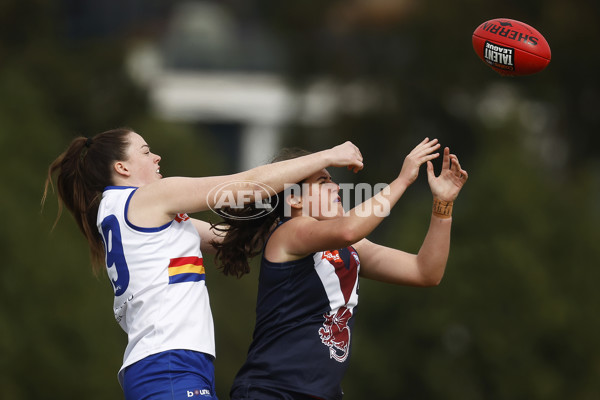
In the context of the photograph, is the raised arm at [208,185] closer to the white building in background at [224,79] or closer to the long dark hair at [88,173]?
the long dark hair at [88,173]

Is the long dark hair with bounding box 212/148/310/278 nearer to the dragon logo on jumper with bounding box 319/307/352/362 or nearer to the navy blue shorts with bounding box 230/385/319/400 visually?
the dragon logo on jumper with bounding box 319/307/352/362

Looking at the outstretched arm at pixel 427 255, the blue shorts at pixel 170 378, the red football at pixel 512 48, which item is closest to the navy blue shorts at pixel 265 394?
the blue shorts at pixel 170 378

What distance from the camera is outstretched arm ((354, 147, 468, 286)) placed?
5.40 meters

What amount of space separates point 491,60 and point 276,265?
1.92 metres

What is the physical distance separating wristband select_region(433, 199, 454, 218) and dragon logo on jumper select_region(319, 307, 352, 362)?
0.74 metres

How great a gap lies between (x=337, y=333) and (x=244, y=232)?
0.78 meters

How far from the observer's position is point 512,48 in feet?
19.4

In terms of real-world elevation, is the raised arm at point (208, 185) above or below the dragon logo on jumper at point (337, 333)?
above

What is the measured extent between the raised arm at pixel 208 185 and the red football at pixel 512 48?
1.41 meters

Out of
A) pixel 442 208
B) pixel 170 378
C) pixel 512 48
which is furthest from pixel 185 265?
pixel 512 48

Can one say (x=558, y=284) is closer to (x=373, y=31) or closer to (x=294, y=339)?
(x=294, y=339)

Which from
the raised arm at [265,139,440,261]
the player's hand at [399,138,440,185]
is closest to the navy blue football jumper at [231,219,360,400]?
the raised arm at [265,139,440,261]

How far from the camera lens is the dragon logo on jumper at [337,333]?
202 inches

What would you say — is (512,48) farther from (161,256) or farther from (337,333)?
(161,256)
